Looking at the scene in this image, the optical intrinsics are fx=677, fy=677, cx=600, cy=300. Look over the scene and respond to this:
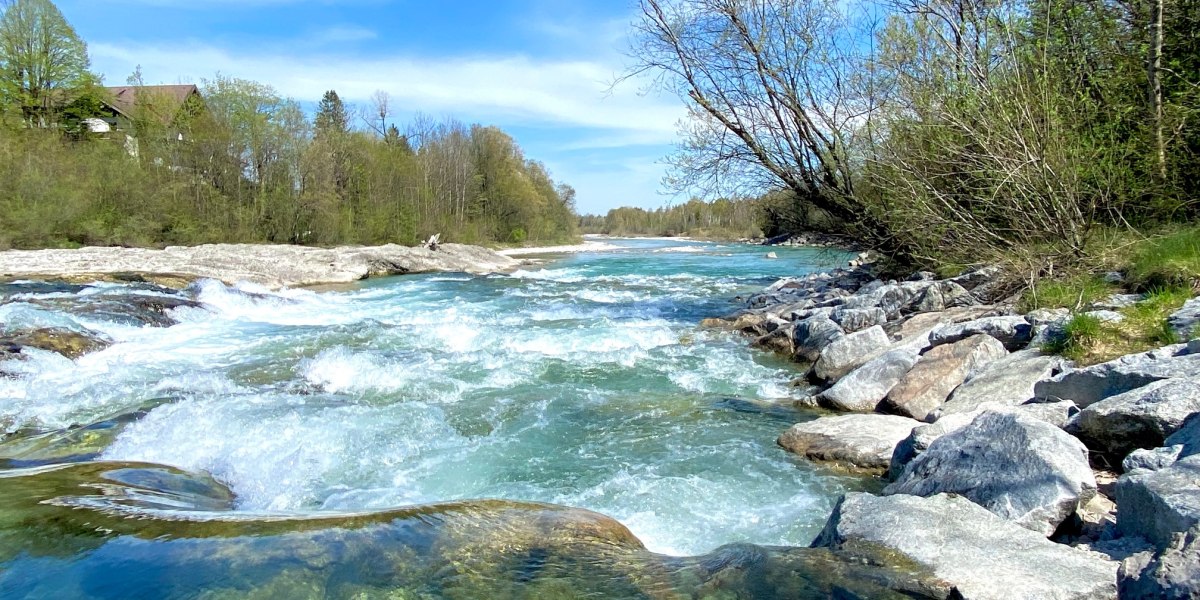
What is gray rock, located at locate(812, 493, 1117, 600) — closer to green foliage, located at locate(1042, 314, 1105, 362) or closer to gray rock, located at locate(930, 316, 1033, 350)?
green foliage, located at locate(1042, 314, 1105, 362)

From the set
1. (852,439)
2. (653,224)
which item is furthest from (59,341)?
(653,224)

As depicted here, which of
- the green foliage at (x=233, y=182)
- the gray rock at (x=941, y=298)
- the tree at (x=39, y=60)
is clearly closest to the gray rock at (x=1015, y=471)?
the gray rock at (x=941, y=298)

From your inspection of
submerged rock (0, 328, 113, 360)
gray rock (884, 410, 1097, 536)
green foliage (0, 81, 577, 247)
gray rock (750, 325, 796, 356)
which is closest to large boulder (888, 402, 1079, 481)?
gray rock (884, 410, 1097, 536)

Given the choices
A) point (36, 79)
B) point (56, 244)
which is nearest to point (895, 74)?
point (56, 244)

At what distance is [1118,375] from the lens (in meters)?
4.10

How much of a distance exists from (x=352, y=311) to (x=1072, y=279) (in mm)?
12842

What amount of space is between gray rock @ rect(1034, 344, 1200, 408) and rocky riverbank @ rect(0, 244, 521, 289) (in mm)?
18928

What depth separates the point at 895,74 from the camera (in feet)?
32.0

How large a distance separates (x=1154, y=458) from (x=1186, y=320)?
2.58 metres

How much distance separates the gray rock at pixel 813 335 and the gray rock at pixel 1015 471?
16.6 ft

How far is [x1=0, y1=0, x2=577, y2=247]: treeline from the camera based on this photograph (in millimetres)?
23406

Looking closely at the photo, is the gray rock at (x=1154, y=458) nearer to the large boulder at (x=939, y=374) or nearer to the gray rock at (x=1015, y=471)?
the gray rock at (x=1015, y=471)

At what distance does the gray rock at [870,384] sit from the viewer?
20.3 feet

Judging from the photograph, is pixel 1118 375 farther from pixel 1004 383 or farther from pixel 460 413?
pixel 460 413
